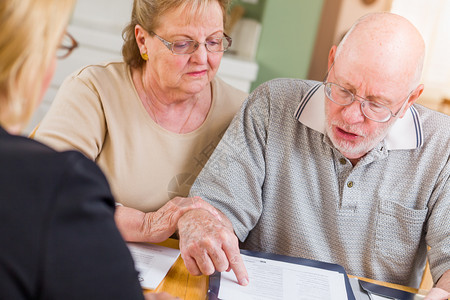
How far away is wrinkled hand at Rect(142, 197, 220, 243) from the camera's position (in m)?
1.31

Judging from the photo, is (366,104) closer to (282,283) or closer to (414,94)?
(414,94)

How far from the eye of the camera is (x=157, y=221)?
4.39 feet

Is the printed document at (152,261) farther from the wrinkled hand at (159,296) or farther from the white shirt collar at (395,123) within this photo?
the white shirt collar at (395,123)

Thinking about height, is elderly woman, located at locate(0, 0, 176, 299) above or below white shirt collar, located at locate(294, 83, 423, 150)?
above

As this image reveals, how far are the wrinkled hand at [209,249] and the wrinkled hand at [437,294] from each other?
459mm

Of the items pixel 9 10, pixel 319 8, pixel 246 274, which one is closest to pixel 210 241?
pixel 246 274

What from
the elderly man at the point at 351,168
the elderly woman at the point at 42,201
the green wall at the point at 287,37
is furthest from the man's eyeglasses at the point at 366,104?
the green wall at the point at 287,37

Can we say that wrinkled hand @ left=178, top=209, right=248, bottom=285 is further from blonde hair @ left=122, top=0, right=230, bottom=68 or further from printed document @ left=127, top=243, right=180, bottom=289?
Answer: blonde hair @ left=122, top=0, right=230, bottom=68

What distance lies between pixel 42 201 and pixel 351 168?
42.6 inches

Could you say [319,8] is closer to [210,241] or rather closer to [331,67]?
[331,67]

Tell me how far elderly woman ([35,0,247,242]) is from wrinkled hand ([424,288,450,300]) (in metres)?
0.78

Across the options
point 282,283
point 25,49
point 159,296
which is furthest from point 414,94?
point 25,49

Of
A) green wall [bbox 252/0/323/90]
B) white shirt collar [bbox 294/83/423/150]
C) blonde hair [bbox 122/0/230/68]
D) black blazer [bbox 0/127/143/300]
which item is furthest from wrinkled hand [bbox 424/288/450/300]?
green wall [bbox 252/0/323/90]

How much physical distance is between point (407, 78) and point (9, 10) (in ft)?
3.54
